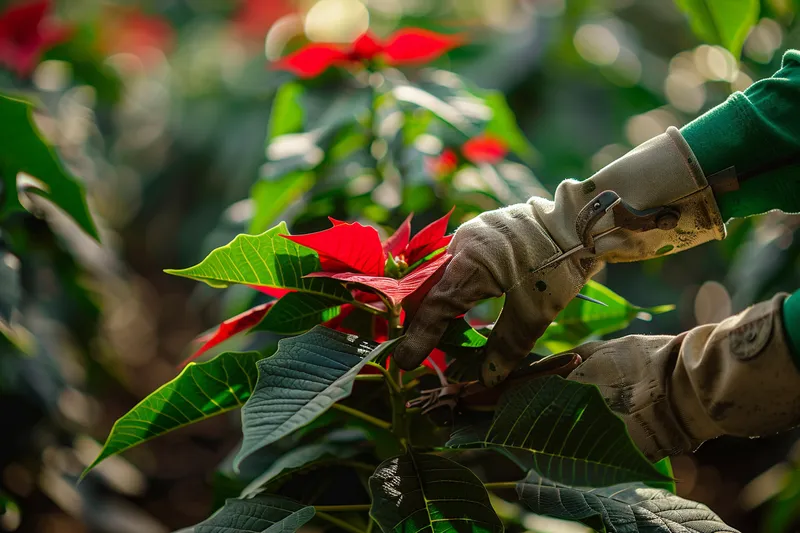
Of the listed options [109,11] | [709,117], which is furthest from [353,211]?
[109,11]

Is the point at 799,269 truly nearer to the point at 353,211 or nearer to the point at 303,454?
the point at 353,211

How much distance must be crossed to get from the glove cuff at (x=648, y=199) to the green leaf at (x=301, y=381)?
240 mm

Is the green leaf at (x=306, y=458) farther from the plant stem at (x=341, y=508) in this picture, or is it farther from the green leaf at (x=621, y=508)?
the green leaf at (x=621, y=508)

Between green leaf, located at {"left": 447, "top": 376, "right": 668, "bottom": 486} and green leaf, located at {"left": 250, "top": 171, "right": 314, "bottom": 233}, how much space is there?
602 millimetres

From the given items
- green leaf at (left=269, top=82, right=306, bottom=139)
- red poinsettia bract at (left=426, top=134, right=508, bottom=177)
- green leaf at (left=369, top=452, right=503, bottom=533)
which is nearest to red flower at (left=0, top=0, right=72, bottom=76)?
green leaf at (left=269, top=82, right=306, bottom=139)

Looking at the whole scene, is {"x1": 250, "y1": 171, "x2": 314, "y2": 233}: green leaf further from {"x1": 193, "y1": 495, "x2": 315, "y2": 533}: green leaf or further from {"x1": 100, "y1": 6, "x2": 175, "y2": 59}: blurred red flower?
{"x1": 100, "y1": 6, "x2": 175, "y2": 59}: blurred red flower

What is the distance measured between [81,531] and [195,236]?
113 centimetres

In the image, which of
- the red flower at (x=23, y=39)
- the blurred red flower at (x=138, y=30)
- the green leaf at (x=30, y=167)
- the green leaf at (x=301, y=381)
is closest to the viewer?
the green leaf at (x=301, y=381)

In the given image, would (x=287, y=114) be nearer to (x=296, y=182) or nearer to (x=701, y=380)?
(x=296, y=182)

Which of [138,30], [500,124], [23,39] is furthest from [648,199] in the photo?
[138,30]

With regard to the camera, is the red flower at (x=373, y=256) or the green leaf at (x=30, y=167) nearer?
the red flower at (x=373, y=256)

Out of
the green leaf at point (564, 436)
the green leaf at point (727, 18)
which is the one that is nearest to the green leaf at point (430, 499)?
the green leaf at point (564, 436)

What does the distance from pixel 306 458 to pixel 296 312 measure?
158 millimetres

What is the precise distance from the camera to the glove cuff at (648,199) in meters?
0.75
